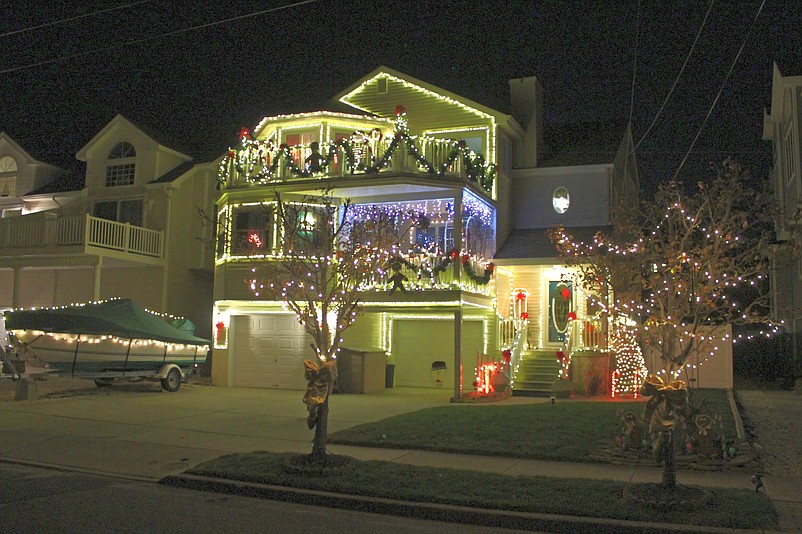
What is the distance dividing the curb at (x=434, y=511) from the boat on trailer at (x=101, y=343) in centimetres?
958

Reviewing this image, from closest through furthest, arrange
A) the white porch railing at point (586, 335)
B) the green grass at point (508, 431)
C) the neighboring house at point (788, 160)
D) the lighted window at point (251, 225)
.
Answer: the green grass at point (508, 431)
the neighboring house at point (788, 160)
the white porch railing at point (586, 335)
the lighted window at point (251, 225)

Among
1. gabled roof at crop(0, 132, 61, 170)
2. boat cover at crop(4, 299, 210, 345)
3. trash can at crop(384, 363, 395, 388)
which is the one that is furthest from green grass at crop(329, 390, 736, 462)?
gabled roof at crop(0, 132, 61, 170)

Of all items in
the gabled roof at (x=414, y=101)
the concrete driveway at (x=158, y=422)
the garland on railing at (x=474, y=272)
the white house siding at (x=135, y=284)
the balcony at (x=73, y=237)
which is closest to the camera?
the concrete driveway at (x=158, y=422)

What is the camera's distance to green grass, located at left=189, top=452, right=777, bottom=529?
301 inches

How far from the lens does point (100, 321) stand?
1820cm

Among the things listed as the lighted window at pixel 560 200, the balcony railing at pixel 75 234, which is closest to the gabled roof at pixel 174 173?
the balcony railing at pixel 75 234

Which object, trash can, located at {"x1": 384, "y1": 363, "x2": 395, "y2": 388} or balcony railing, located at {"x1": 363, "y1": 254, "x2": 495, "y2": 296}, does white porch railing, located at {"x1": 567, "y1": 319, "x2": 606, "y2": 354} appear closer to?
balcony railing, located at {"x1": 363, "y1": 254, "x2": 495, "y2": 296}

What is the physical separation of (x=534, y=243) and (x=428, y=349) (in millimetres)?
4446

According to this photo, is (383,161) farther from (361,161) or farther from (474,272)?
(474,272)

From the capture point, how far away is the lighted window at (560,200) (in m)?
23.6

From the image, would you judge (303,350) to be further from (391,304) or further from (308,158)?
Result: (308,158)

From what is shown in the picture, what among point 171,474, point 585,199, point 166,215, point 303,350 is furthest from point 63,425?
point 585,199

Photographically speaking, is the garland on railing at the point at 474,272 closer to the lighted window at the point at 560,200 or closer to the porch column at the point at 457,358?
the porch column at the point at 457,358

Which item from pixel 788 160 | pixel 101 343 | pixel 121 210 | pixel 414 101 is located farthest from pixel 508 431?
pixel 121 210
